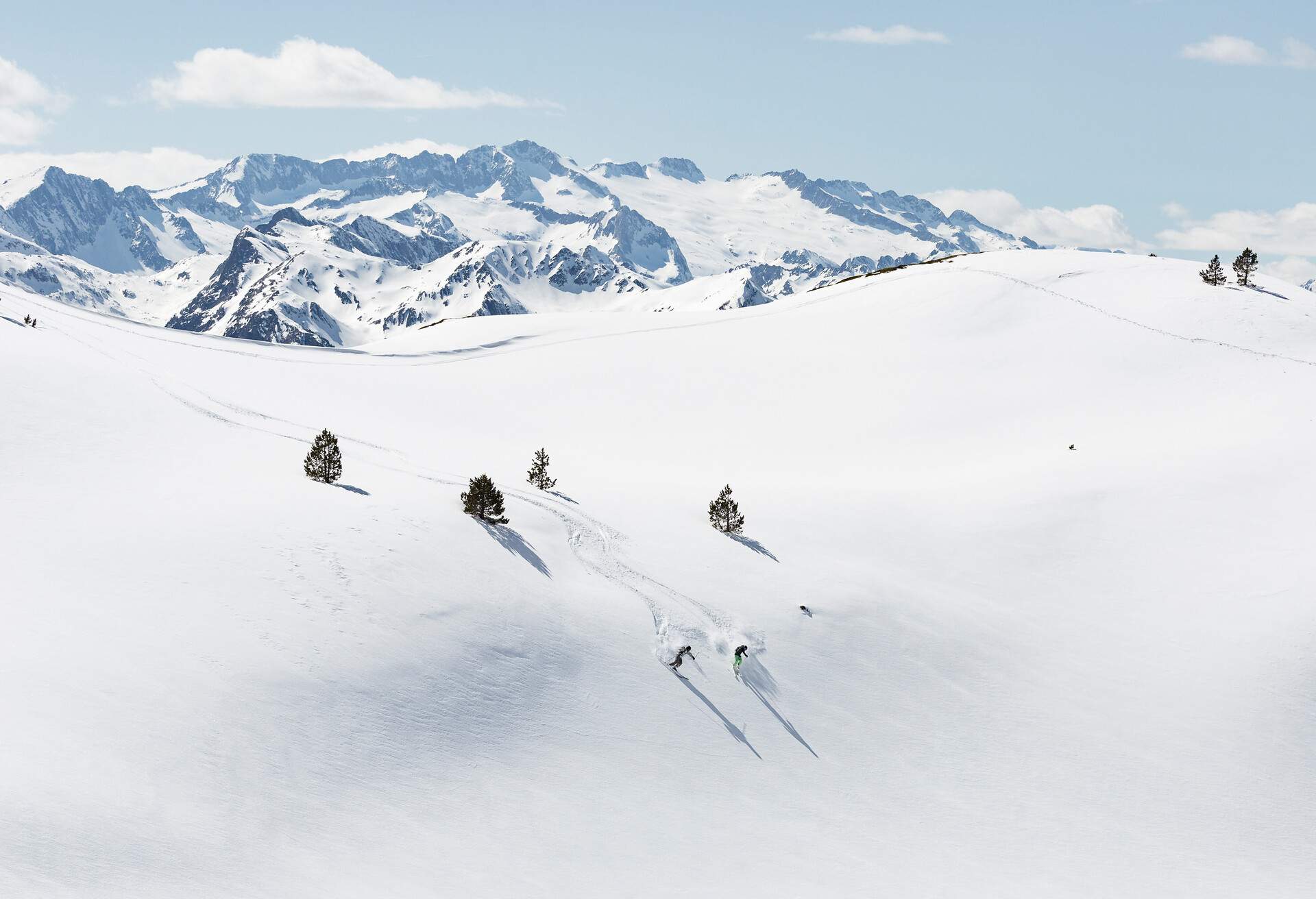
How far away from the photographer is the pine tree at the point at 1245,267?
60.9 metres

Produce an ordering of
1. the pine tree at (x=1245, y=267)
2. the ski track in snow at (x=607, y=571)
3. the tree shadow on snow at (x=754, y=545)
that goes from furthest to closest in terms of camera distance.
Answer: the pine tree at (x=1245, y=267)
the tree shadow on snow at (x=754, y=545)
the ski track in snow at (x=607, y=571)

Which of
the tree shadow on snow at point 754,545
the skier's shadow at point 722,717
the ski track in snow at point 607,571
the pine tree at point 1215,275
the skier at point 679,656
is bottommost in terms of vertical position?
the skier's shadow at point 722,717

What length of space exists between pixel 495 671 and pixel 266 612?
17.1 ft

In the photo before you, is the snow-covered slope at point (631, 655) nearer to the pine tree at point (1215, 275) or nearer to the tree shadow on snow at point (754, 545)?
the tree shadow on snow at point (754, 545)

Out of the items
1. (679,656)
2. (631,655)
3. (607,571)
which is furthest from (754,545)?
(631,655)

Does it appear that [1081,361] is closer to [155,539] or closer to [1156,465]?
[1156,465]

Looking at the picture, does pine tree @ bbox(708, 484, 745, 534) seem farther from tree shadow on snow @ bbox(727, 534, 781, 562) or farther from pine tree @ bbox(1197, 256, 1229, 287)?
pine tree @ bbox(1197, 256, 1229, 287)

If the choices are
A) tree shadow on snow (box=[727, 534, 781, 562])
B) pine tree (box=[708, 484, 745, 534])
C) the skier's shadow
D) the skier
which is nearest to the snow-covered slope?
the skier's shadow

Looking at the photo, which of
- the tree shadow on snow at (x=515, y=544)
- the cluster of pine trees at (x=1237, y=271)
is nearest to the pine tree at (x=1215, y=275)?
the cluster of pine trees at (x=1237, y=271)

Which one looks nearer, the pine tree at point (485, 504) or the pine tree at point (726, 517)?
the pine tree at point (485, 504)

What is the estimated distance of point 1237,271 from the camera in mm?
62750

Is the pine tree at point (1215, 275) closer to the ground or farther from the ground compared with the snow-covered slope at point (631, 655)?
farther from the ground

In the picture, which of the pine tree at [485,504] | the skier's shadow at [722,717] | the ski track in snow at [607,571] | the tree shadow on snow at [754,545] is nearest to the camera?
the skier's shadow at [722,717]

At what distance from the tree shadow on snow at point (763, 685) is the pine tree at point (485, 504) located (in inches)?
327
